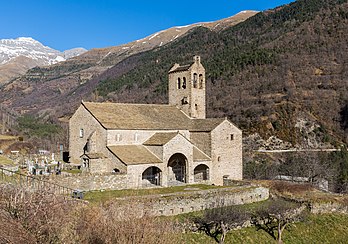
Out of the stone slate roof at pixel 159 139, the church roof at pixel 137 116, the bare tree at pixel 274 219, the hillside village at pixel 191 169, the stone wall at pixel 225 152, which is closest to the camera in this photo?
the hillside village at pixel 191 169

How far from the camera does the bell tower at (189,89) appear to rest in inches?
1636

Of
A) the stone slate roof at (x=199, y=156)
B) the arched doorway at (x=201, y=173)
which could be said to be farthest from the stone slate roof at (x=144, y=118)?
the arched doorway at (x=201, y=173)

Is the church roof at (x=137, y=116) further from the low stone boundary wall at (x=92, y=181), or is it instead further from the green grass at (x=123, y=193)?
the green grass at (x=123, y=193)

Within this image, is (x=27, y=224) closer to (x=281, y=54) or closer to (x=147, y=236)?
(x=147, y=236)

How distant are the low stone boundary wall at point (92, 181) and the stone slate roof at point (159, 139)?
4.87 meters

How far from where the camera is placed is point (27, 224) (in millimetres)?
13148

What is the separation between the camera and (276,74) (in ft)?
358

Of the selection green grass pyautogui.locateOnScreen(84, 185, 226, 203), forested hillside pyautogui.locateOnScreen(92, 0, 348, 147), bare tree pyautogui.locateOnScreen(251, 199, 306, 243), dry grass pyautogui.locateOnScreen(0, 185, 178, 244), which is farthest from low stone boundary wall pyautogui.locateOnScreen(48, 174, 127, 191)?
forested hillside pyautogui.locateOnScreen(92, 0, 348, 147)

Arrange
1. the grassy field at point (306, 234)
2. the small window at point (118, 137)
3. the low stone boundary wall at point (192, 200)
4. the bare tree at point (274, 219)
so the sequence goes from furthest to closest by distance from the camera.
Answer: the small window at point (118, 137), the bare tree at point (274, 219), the grassy field at point (306, 234), the low stone boundary wall at point (192, 200)

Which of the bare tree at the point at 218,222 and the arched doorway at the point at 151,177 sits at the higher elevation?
the arched doorway at the point at 151,177

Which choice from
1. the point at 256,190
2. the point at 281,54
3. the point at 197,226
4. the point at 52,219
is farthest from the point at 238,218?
the point at 281,54

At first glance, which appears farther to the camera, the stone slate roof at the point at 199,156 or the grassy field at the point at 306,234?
the stone slate roof at the point at 199,156

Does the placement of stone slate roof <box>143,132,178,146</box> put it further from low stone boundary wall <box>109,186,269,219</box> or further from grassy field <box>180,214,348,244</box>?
grassy field <box>180,214,348,244</box>

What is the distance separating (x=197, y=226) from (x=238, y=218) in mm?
2623
